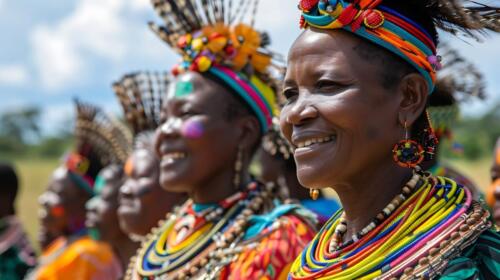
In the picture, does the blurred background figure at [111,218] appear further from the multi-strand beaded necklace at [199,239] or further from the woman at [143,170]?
the multi-strand beaded necklace at [199,239]

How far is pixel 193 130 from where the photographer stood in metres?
3.73

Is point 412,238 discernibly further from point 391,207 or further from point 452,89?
point 452,89

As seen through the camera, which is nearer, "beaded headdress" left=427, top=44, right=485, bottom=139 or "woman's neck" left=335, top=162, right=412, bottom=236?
"woman's neck" left=335, top=162, right=412, bottom=236

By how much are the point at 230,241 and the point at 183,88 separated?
35.0 inches

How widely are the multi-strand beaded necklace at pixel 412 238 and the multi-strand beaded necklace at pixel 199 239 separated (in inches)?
42.4

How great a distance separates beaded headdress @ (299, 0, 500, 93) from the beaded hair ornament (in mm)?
1470

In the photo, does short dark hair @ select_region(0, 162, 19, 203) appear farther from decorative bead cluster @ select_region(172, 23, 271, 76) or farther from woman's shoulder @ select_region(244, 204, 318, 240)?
woman's shoulder @ select_region(244, 204, 318, 240)

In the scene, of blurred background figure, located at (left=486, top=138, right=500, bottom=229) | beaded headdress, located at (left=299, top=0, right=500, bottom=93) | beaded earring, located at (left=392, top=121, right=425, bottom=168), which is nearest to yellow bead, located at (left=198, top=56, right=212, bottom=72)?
beaded headdress, located at (left=299, top=0, right=500, bottom=93)

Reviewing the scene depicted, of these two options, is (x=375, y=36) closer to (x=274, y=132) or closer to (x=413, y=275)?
(x=413, y=275)

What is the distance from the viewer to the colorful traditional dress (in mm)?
3383

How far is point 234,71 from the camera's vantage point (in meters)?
3.97

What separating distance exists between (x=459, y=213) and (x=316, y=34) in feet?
2.60

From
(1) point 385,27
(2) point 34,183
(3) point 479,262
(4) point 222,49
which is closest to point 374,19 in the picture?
(1) point 385,27

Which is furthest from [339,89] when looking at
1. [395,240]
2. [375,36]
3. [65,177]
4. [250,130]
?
[65,177]
